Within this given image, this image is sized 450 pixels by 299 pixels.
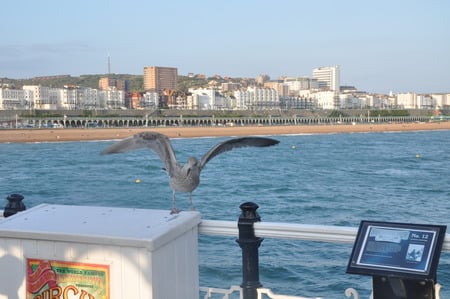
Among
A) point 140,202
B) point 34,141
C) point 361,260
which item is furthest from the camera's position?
point 34,141

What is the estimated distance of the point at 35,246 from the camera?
8.73ft

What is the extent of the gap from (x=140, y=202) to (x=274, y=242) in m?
9.47

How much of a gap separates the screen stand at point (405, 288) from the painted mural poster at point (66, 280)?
1190 millimetres

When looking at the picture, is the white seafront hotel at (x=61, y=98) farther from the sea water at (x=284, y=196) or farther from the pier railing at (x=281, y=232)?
the pier railing at (x=281, y=232)

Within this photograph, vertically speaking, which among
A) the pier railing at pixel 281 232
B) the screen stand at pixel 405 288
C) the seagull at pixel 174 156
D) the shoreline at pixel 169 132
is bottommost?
the shoreline at pixel 169 132

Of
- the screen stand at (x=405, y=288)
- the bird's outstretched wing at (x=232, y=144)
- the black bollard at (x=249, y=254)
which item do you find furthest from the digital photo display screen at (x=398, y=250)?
the bird's outstretched wing at (x=232, y=144)

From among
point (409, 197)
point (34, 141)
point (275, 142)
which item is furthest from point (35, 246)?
point (34, 141)

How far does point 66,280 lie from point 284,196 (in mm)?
19198

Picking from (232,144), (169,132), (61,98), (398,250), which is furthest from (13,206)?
(61,98)

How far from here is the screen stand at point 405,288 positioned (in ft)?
8.49

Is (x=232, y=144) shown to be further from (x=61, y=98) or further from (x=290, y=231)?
(x=61, y=98)

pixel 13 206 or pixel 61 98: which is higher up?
pixel 61 98

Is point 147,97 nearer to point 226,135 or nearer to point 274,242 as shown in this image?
point 226,135

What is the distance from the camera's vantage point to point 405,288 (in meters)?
2.61
